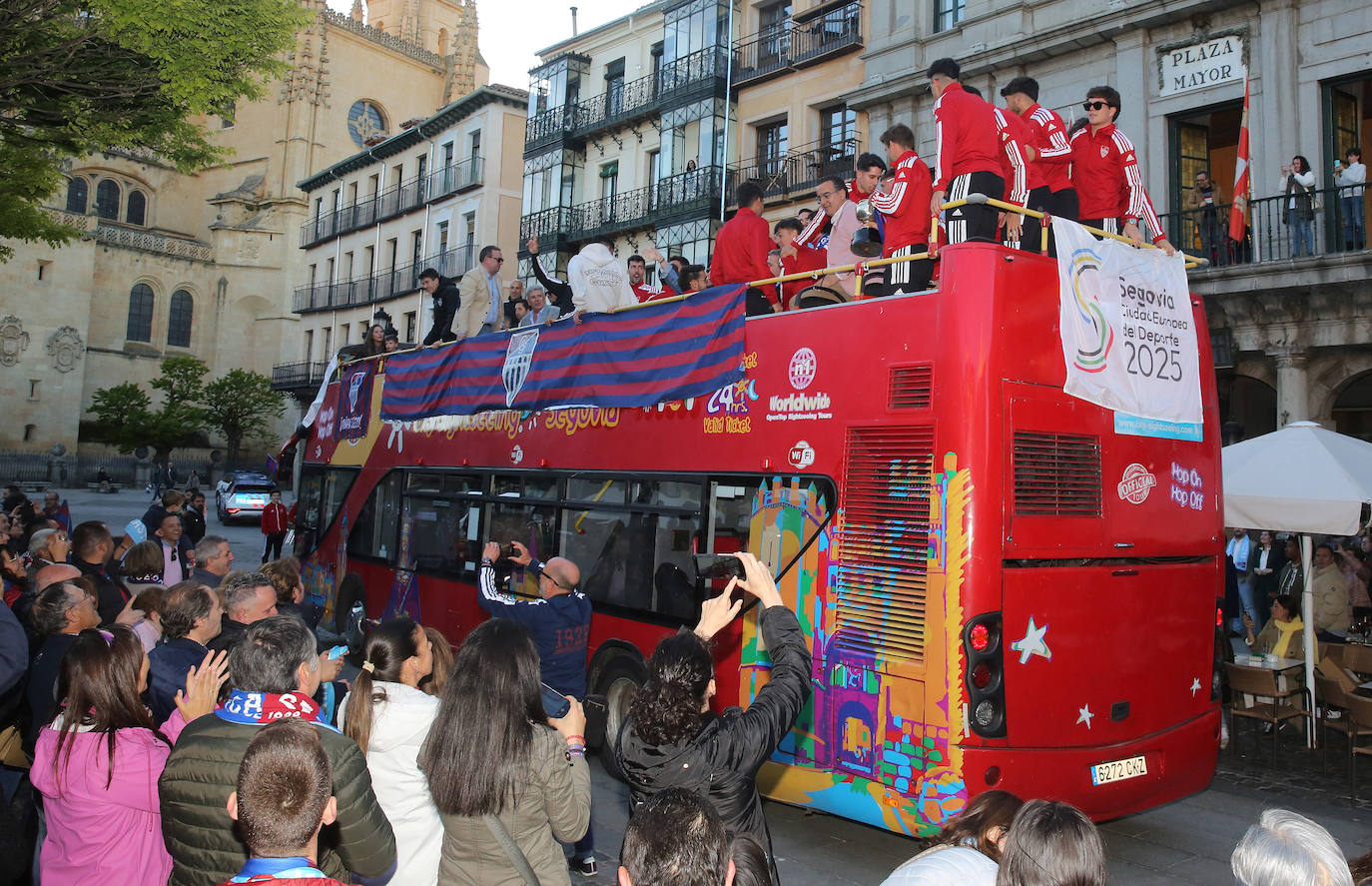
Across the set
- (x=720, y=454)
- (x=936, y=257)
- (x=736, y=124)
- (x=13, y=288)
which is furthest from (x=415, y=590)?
(x=13, y=288)

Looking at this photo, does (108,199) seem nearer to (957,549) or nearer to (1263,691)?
(1263,691)

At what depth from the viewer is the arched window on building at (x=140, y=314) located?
60531 millimetres

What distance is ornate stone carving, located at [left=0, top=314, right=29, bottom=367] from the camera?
5381cm

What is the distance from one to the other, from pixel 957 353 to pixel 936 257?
78 cm

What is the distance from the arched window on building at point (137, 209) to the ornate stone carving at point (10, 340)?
41.3 feet

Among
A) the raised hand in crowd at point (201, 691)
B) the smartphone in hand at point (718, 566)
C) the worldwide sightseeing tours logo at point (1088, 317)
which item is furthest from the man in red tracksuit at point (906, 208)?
the raised hand in crowd at point (201, 691)

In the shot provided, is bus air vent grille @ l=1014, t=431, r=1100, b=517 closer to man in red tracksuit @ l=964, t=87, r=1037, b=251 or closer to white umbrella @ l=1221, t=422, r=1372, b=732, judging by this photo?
man in red tracksuit @ l=964, t=87, r=1037, b=251

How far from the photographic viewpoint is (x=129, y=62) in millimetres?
10453

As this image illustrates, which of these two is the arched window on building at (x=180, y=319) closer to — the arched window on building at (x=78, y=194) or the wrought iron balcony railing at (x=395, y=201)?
the arched window on building at (x=78, y=194)

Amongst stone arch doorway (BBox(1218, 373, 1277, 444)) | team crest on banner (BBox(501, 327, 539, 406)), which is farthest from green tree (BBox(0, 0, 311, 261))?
stone arch doorway (BBox(1218, 373, 1277, 444))

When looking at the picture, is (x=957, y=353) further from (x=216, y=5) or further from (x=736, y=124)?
(x=736, y=124)

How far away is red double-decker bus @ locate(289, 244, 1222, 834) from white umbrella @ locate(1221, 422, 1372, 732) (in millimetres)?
2867

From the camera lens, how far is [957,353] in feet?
19.4

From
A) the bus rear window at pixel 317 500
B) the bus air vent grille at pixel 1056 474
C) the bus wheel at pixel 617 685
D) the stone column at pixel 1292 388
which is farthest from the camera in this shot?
the stone column at pixel 1292 388
